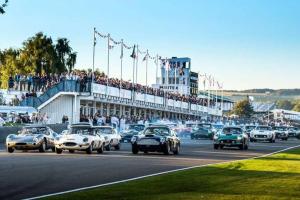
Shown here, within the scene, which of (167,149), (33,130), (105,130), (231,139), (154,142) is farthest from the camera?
(231,139)

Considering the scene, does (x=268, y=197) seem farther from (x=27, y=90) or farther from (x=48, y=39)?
(x=48, y=39)

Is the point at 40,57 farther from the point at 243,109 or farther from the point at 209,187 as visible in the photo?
the point at 243,109

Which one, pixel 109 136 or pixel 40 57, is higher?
pixel 40 57

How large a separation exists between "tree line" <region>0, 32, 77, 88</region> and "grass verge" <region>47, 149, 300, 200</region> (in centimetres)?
8025

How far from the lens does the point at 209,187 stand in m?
14.2

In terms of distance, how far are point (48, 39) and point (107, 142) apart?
67.2 metres

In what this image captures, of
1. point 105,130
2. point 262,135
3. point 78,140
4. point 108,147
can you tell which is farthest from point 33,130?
point 262,135

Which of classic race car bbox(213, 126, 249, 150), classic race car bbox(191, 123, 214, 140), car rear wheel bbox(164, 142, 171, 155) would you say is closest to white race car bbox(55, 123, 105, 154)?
car rear wheel bbox(164, 142, 171, 155)

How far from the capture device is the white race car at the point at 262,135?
56.2 m

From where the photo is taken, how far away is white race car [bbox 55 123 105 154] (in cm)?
2914

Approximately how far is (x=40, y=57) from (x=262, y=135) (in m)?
49.3

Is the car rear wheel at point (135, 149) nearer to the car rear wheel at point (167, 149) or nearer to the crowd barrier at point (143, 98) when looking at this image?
the car rear wheel at point (167, 149)

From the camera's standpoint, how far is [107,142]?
33.0 m

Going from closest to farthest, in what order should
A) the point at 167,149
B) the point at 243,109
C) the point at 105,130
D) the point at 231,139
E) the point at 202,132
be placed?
the point at 167,149, the point at 105,130, the point at 231,139, the point at 202,132, the point at 243,109
